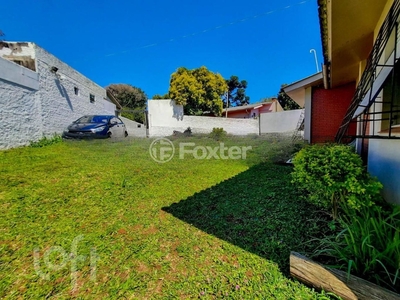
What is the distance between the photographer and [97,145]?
27.8ft

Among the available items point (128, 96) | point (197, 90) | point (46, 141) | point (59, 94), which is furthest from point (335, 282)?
point (128, 96)

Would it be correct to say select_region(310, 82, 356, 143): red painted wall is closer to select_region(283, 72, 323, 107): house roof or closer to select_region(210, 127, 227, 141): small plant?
select_region(283, 72, 323, 107): house roof

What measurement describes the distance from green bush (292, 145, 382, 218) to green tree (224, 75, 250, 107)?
32120mm

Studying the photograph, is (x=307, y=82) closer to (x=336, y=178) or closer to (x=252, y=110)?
(x=336, y=178)

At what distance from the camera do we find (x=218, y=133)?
14.6m

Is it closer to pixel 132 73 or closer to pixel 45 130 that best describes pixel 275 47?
pixel 132 73

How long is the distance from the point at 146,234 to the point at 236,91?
3381 cm

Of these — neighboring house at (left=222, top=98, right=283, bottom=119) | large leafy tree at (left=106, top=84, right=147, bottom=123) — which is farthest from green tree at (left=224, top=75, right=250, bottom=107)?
large leafy tree at (left=106, top=84, right=147, bottom=123)

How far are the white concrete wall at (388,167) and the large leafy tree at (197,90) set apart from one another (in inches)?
547

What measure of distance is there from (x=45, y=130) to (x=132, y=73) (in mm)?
14960

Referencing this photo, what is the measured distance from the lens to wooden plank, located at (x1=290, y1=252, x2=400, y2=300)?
1.55m

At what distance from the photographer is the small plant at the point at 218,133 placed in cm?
1386

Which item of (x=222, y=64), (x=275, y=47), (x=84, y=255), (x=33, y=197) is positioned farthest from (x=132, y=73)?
(x=84, y=255)

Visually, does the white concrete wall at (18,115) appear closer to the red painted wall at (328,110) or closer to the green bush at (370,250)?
the green bush at (370,250)
